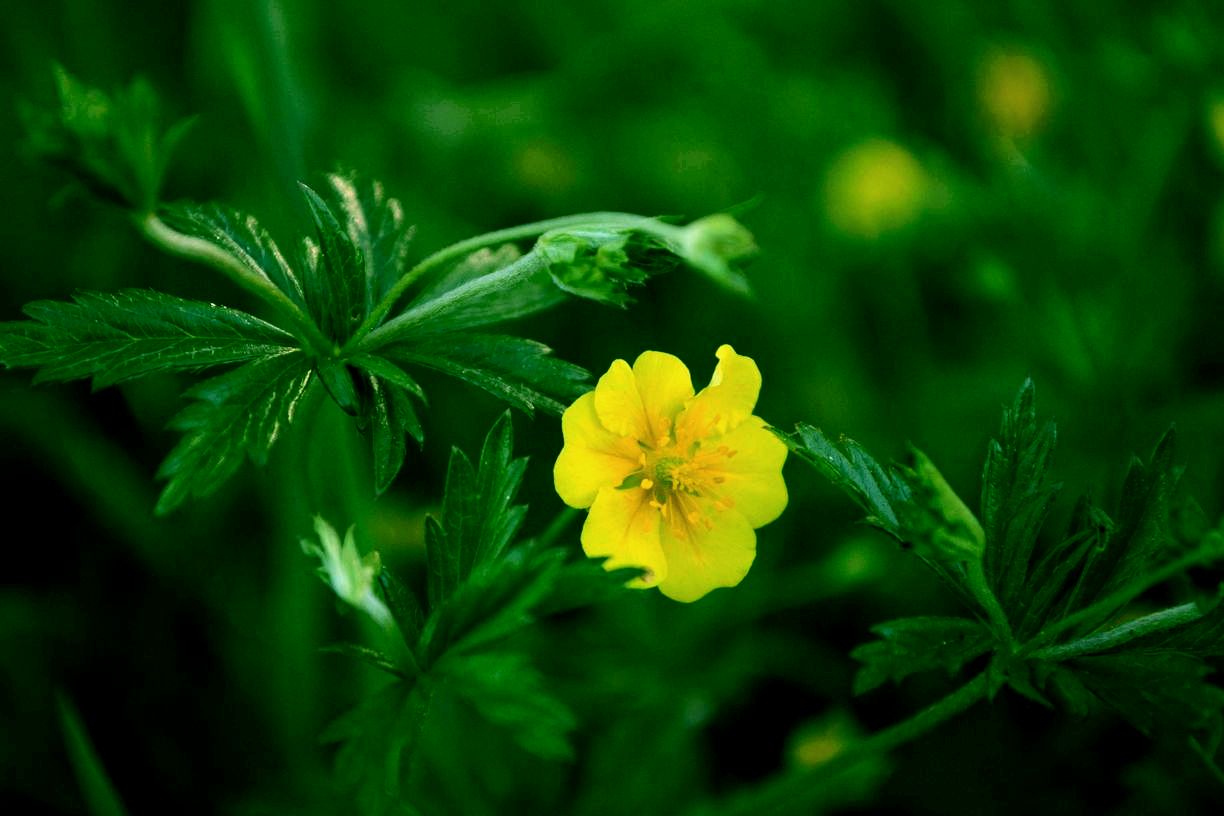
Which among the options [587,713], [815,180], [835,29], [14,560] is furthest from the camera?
[835,29]

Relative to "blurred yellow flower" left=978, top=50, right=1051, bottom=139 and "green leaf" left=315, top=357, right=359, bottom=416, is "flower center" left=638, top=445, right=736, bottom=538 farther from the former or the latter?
"blurred yellow flower" left=978, top=50, right=1051, bottom=139

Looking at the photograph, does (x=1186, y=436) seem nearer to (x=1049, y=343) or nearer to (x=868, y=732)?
(x=1049, y=343)

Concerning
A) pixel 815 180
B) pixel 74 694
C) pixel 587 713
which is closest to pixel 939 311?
pixel 815 180

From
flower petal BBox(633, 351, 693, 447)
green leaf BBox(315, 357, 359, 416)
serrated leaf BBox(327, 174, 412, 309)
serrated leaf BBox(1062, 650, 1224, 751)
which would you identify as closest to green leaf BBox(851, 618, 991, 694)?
serrated leaf BBox(1062, 650, 1224, 751)

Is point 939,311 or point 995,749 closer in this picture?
point 995,749

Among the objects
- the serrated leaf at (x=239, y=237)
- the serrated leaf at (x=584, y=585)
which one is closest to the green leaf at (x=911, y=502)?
the serrated leaf at (x=584, y=585)

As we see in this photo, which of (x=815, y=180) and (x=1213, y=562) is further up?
(x=1213, y=562)

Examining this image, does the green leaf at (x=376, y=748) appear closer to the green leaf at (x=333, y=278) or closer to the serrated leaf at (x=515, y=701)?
the serrated leaf at (x=515, y=701)
